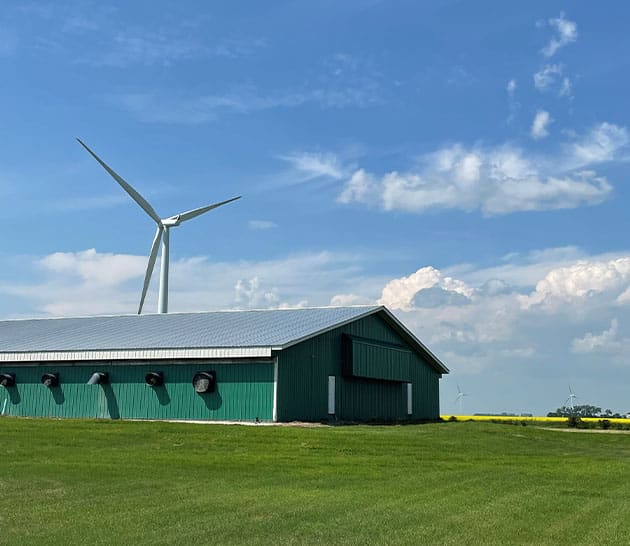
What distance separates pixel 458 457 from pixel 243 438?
22.1ft

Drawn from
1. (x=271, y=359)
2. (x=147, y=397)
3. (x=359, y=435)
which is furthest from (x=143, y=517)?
(x=147, y=397)

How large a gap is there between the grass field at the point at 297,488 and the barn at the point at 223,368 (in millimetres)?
5991

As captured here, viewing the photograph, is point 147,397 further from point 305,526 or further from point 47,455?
point 305,526

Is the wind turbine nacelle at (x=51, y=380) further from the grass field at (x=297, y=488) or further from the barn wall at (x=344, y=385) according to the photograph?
the barn wall at (x=344, y=385)

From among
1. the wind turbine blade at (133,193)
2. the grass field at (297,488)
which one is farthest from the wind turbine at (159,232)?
the grass field at (297,488)

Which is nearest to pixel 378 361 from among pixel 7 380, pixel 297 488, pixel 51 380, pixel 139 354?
pixel 139 354

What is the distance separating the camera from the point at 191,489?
1666 centimetres

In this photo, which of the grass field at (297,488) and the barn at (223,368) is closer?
the grass field at (297,488)

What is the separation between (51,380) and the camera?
39.9 metres

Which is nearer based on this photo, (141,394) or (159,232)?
(141,394)

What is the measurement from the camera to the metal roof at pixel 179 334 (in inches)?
1425

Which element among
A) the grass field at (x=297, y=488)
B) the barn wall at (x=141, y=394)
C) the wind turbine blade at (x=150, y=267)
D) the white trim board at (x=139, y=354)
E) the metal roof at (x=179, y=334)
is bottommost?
the grass field at (x=297, y=488)

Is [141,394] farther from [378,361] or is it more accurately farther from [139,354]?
[378,361]

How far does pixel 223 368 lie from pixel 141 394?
4.39m
